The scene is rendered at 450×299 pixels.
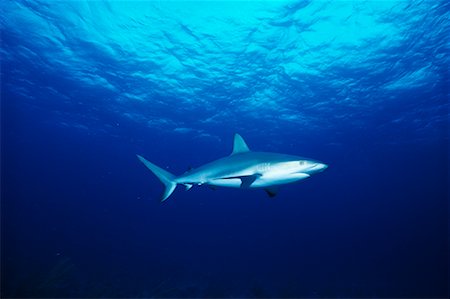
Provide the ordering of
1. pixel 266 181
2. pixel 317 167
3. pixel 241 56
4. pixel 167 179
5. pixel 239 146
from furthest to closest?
pixel 241 56, pixel 167 179, pixel 239 146, pixel 266 181, pixel 317 167

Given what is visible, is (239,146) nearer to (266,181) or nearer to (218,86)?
(266,181)

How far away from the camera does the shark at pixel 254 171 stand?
542 centimetres

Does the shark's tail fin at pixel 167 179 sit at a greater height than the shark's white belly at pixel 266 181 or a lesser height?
lesser

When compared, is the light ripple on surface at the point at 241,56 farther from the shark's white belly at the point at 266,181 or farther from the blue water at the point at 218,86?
the shark's white belly at the point at 266,181

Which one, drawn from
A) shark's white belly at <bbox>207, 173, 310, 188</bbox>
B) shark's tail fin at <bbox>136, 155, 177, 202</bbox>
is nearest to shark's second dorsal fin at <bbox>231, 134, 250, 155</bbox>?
shark's white belly at <bbox>207, 173, 310, 188</bbox>

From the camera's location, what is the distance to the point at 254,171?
20.3 feet

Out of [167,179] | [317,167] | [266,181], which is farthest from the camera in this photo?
[167,179]

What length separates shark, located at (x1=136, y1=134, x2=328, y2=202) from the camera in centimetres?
542

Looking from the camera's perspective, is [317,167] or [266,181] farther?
[266,181]

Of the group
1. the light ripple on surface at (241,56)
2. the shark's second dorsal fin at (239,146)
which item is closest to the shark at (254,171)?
the shark's second dorsal fin at (239,146)

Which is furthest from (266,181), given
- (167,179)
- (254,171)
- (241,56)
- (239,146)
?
(241,56)

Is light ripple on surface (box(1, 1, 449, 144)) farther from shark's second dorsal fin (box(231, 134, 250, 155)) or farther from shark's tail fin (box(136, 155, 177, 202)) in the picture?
shark's tail fin (box(136, 155, 177, 202))

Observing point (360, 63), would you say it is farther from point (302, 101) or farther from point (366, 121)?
point (366, 121)

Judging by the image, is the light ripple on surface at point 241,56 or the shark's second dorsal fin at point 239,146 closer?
the shark's second dorsal fin at point 239,146
